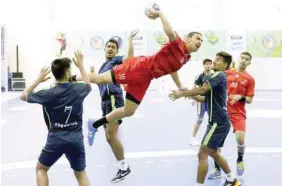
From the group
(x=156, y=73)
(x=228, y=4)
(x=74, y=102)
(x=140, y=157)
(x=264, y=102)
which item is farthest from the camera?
(x=228, y=4)

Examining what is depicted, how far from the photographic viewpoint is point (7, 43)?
19312 millimetres

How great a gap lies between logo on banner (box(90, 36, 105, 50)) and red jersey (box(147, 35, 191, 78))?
1511 centimetres

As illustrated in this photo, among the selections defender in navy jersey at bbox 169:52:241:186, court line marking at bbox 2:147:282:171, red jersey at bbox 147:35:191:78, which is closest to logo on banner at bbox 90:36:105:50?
court line marking at bbox 2:147:282:171

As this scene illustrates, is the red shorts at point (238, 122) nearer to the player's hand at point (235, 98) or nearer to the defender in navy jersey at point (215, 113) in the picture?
the player's hand at point (235, 98)

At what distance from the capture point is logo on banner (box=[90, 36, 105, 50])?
19.3 metres

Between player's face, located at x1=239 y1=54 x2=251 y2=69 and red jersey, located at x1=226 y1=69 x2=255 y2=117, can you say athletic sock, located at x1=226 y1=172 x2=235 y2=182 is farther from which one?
player's face, located at x1=239 y1=54 x2=251 y2=69

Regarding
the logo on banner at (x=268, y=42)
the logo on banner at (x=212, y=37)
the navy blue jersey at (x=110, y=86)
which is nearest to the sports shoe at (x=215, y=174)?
the navy blue jersey at (x=110, y=86)

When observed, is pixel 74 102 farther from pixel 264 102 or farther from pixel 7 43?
pixel 7 43

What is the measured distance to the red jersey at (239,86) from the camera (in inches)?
208

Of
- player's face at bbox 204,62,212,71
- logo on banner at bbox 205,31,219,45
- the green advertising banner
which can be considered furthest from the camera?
the green advertising banner

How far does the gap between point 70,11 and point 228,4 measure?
7720 mm

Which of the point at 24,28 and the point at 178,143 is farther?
the point at 24,28

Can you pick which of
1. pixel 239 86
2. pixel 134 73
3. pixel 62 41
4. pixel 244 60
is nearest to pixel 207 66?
pixel 239 86

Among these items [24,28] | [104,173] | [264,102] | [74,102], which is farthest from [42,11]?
[74,102]
